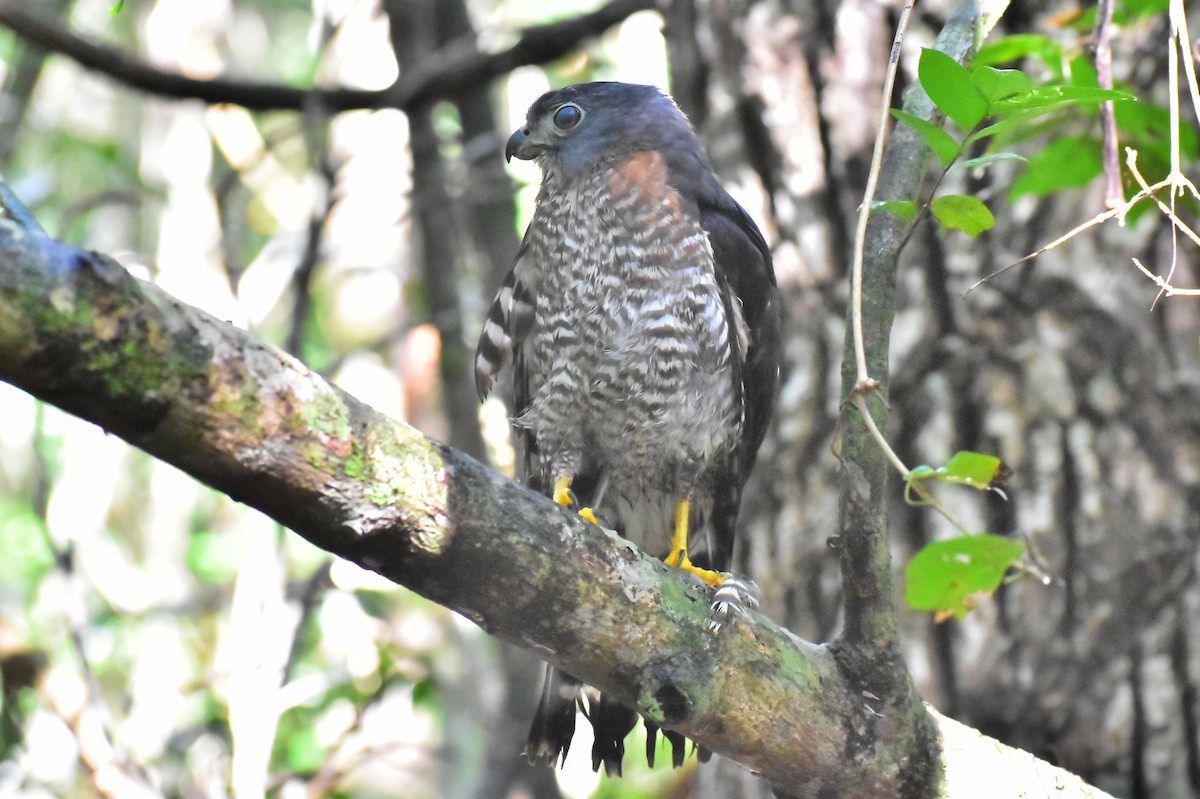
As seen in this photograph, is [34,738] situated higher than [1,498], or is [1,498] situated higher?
[1,498]

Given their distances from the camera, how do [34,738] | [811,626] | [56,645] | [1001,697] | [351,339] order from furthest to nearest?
[351,339]
[56,645]
[34,738]
[811,626]
[1001,697]

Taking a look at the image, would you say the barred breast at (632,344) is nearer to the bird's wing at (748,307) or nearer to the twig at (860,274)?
the bird's wing at (748,307)

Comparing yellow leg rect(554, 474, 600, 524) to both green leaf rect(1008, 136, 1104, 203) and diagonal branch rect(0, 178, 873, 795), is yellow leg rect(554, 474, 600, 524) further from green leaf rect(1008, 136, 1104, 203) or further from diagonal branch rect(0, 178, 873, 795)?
green leaf rect(1008, 136, 1104, 203)

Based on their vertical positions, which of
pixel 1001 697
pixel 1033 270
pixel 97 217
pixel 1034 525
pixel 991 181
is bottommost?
pixel 1001 697

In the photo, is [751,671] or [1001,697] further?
[1001,697]

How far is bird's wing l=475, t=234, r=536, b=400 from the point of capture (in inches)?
134

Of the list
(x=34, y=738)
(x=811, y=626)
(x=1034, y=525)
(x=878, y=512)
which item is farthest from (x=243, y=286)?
(x=878, y=512)

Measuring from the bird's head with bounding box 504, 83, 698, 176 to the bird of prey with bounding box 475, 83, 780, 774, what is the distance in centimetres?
1

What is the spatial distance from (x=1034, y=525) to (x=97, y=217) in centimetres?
657

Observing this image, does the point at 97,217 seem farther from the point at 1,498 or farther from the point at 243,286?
the point at 243,286

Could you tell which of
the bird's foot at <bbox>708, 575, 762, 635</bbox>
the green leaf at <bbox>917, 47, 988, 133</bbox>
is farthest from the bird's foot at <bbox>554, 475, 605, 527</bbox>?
the green leaf at <bbox>917, 47, 988, 133</bbox>

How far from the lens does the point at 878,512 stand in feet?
6.57

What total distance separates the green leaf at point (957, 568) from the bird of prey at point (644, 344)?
87cm

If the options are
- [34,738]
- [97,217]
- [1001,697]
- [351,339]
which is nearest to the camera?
[1001,697]
